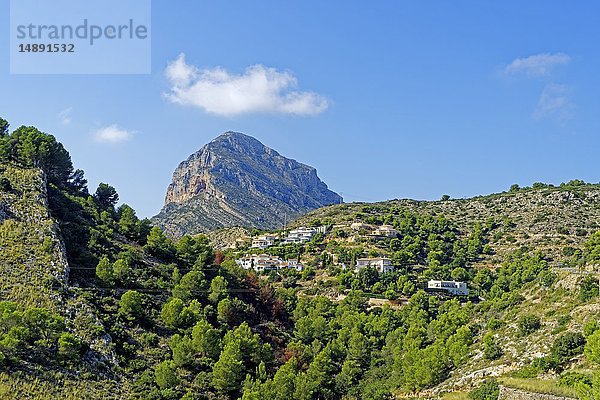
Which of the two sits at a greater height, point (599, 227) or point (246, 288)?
point (599, 227)

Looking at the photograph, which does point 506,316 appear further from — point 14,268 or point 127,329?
point 14,268

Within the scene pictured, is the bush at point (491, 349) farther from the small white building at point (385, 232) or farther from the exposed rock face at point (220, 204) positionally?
the exposed rock face at point (220, 204)

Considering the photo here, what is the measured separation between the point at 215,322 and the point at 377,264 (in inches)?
1393

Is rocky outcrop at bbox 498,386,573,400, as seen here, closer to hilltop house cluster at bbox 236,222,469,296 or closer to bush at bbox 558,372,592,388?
bush at bbox 558,372,592,388

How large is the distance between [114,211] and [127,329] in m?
26.4

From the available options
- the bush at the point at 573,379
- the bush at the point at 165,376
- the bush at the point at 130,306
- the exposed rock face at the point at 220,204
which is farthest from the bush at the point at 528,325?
the exposed rock face at the point at 220,204

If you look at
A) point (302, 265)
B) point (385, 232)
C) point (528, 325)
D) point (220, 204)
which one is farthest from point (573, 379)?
point (220, 204)

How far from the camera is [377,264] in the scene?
78375 millimetres

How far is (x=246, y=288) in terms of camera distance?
5778 cm

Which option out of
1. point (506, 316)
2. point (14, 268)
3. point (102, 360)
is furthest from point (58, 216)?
point (506, 316)

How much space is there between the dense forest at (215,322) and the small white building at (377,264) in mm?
4037

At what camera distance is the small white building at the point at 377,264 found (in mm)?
77562

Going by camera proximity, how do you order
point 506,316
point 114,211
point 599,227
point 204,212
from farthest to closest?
point 204,212 < point 599,227 < point 114,211 < point 506,316

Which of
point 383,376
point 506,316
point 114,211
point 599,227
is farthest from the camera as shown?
point 599,227
